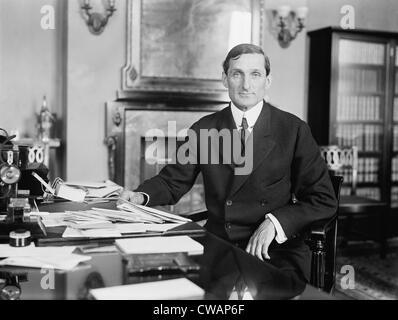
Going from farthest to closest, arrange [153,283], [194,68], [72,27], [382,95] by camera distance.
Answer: [382,95]
[194,68]
[72,27]
[153,283]

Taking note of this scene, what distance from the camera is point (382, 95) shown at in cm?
559

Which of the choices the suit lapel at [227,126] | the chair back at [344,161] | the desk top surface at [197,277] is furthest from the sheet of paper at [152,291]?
the chair back at [344,161]

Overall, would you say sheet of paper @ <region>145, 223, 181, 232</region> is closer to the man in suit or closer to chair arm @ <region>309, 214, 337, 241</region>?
the man in suit

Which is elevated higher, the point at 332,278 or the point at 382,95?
the point at 382,95

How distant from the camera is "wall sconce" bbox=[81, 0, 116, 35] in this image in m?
4.75

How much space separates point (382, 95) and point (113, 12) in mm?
2828

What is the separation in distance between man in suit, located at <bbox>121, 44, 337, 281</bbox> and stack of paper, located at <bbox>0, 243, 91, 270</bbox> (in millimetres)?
763

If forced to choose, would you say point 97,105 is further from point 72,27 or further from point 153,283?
point 153,283

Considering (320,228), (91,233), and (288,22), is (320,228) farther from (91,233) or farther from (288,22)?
(288,22)

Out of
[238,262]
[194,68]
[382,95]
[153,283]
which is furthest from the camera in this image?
A: [382,95]

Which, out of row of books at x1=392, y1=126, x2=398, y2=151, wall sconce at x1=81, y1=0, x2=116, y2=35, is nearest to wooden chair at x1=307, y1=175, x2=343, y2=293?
wall sconce at x1=81, y1=0, x2=116, y2=35

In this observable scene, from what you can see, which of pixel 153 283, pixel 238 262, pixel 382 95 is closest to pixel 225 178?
pixel 238 262

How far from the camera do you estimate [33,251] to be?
1.43 metres

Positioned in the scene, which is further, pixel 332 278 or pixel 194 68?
pixel 194 68
